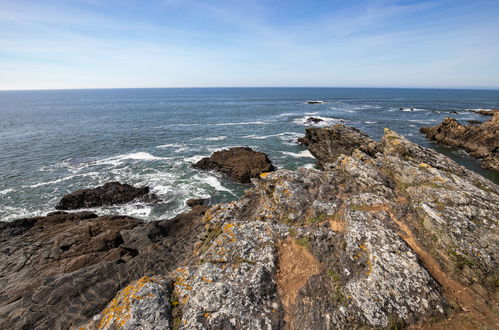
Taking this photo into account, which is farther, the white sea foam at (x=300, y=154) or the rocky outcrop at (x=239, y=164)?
the white sea foam at (x=300, y=154)

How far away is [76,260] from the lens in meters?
15.8

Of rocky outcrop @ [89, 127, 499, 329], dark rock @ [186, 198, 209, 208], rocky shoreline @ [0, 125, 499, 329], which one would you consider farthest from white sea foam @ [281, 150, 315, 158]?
rocky outcrop @ [89, 127, 499, 329]

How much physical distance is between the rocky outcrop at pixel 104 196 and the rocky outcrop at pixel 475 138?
54.3 m

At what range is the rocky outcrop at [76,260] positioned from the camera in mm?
11039

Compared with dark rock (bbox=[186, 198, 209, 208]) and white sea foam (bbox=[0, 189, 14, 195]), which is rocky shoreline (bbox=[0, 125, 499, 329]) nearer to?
dark rock (bbox=[186, 198, 209, 208])

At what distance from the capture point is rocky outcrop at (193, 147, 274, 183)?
34.8 m

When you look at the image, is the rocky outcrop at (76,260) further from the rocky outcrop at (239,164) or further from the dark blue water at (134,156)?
the rocky outcrop at (239,164)

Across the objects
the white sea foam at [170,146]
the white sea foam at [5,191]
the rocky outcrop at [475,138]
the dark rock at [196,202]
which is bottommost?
the dark rock at [196,202]

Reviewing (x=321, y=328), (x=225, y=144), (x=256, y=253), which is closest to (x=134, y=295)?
(x=256, y=253)

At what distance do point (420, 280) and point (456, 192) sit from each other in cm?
839

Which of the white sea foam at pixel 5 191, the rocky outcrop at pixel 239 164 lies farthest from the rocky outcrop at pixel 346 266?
the white sea foam at pixel 5 191

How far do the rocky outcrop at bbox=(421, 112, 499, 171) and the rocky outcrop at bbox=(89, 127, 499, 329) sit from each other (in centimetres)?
Result: 3817

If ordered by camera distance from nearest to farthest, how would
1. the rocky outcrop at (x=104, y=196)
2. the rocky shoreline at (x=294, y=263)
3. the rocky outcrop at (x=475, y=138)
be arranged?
the rocky shoreline at (x=294, y=263)
the rocky outcrop at (x=104, y=196)
the rocky outcrop at (x=475, y=138)

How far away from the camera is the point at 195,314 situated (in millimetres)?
8516
